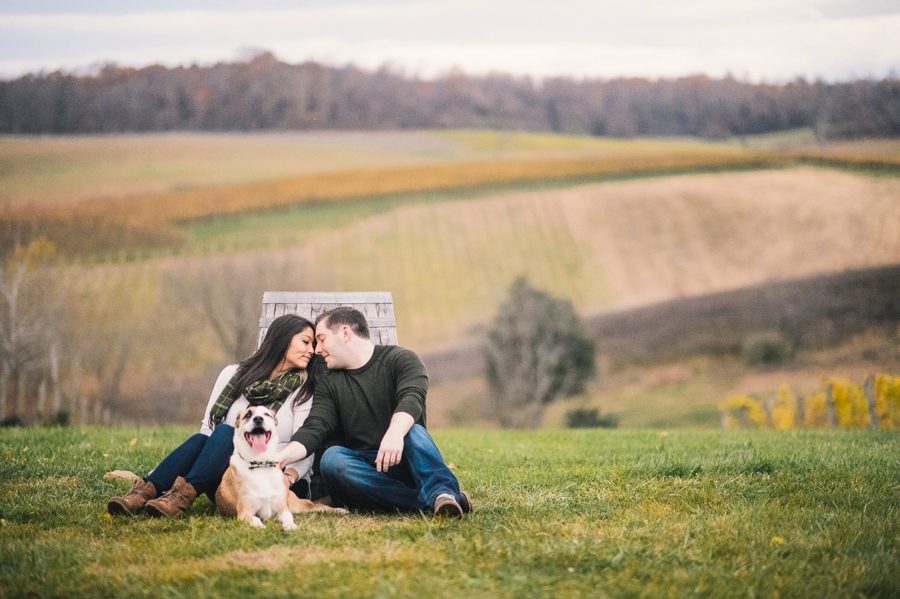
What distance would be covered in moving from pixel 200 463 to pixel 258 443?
0.71 metres

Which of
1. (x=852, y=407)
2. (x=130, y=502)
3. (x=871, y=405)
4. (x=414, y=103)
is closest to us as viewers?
(x=130, y=502)

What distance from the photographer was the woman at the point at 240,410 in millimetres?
5102

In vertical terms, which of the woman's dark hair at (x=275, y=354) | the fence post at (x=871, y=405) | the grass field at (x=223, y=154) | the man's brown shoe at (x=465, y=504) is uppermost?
the grass field at (x=223, y=154)

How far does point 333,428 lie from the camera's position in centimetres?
535

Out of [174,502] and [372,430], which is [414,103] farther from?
[174,502]

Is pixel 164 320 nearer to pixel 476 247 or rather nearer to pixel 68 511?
pixel 476 247

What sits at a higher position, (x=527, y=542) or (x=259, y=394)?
(x=259, y=394)

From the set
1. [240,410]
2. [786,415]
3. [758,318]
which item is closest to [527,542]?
[240,410]

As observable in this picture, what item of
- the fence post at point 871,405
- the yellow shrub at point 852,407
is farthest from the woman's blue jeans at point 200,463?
Answer: the yellow shrub at point 852,407

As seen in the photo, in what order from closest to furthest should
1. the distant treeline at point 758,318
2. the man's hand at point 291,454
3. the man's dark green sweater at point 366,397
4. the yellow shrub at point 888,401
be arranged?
the man's hand at point 291,454
the man's dark green sweater at point 366,397
the yellow shrub at point 888,401
the distant treeline at point 758,318

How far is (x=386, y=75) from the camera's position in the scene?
4375 cm

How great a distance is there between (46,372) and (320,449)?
3065 centimetres

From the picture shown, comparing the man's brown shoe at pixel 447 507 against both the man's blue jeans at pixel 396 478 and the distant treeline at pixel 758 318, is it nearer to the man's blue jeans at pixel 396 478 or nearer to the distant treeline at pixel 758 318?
the man's blue jeans at pixel 396 478

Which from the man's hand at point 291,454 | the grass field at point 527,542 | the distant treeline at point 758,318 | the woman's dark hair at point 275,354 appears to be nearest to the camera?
the grass field at point 527,542
